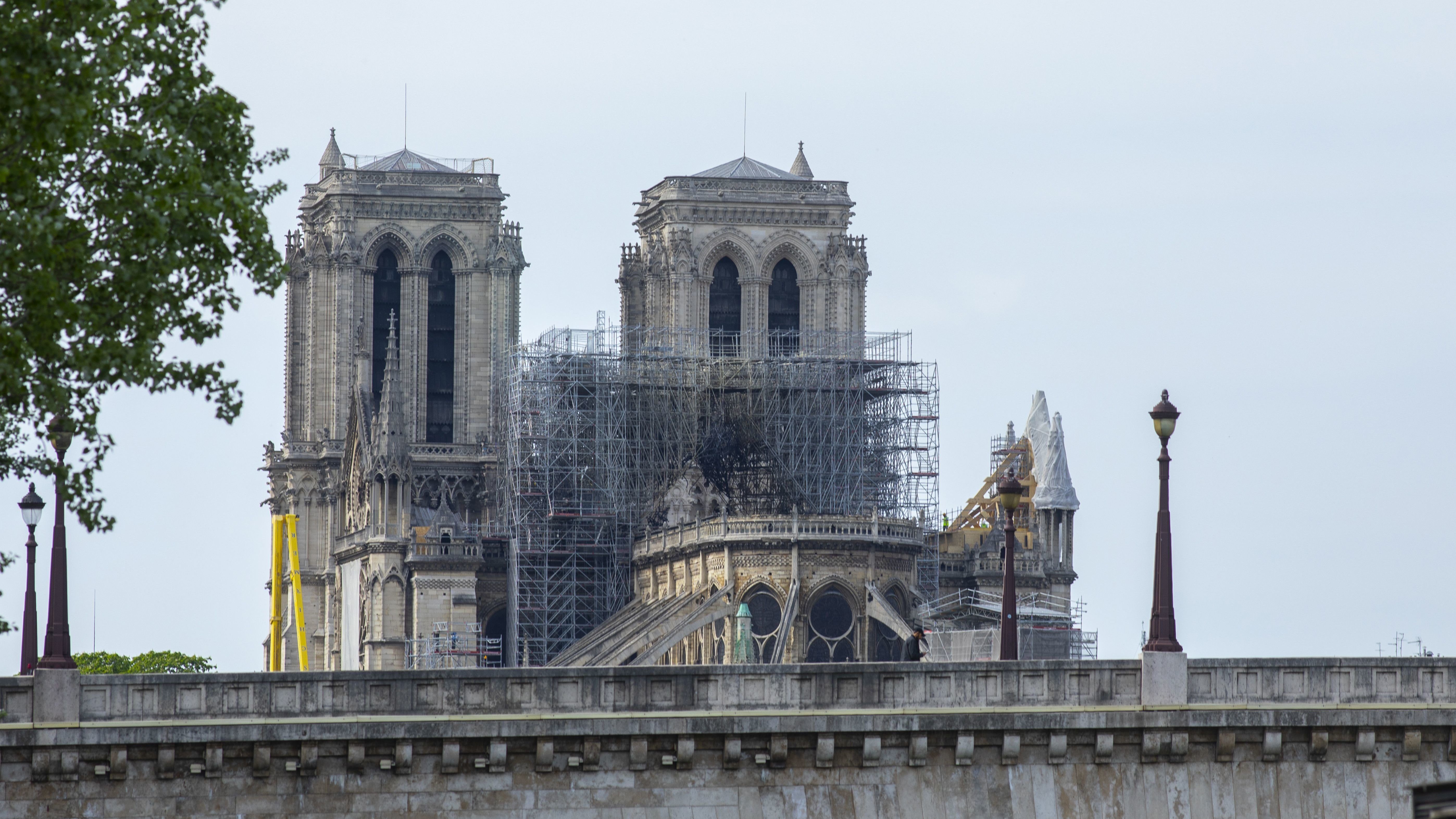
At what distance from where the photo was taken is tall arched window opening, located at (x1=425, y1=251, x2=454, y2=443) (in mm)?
114500

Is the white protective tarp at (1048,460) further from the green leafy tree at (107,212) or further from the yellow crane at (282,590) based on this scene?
the green leafy tree at (107,212)

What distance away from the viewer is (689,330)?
106312 mm

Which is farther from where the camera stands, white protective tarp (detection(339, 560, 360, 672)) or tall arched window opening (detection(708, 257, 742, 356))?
tall arched window opening (detection(708, 257, 742, 356))

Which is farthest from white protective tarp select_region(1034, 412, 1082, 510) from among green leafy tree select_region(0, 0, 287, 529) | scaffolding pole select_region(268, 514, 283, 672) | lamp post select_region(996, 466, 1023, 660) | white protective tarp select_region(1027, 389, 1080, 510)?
green leafy tree select_region(0, 0, 287, 529)

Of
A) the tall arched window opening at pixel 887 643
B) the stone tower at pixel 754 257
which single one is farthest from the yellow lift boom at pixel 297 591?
the tall arched window opening at pixel 887 643

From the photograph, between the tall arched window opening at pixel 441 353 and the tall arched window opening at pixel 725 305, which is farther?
the tall arched window opening at pixel 441 353

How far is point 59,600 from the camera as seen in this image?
3322cm

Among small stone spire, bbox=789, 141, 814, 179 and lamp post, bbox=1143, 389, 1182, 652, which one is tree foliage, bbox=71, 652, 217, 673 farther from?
lamp post, bbox=1143, 389, 1182, 652

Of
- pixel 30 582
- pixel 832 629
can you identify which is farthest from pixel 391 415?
pixel 30 582

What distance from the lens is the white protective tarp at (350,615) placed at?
106 metres

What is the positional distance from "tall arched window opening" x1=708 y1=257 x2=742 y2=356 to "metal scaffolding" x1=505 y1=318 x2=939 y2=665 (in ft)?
Result: 11.1

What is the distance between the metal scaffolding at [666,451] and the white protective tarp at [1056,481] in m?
12.7

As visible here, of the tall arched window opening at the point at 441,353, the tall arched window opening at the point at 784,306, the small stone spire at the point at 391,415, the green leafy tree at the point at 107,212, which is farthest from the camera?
the tall arched window opening at the point at 441,353

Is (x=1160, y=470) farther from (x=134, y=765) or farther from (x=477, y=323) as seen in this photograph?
(x=477, y=323)
